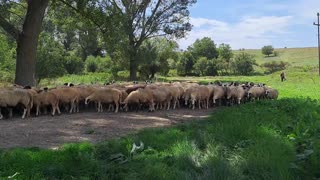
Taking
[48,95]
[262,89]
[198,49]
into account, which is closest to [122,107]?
[48,95]

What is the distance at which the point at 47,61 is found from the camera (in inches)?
1425

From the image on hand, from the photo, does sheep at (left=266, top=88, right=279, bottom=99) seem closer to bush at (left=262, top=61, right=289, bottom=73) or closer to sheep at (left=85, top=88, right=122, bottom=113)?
sheep at (left=85, top=88, right=122, bottom=113)

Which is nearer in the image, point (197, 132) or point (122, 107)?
point (197, 132)

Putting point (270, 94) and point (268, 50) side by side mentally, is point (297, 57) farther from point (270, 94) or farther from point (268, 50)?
point (270, 94)

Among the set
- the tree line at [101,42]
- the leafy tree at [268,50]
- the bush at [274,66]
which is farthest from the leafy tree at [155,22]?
the leafy tree at [268,50]

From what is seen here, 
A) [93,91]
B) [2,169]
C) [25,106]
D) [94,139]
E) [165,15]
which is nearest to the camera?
[2,169]

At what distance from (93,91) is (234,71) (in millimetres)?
67340

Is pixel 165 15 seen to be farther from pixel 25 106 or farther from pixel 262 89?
pixel 25 106

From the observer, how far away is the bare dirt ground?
9914 mm

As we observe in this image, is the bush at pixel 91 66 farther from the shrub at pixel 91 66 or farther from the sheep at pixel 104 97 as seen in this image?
the sheep at pixel 104 97

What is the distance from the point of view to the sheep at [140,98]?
1575 cm

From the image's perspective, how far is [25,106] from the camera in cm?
1394

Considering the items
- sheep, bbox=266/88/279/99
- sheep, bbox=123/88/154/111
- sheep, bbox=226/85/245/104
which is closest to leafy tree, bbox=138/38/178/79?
sheep, bbox=266/88/279/99

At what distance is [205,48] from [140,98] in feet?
259
